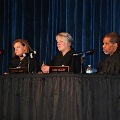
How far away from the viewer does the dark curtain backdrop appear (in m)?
6.23

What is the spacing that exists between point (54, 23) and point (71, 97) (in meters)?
3.11

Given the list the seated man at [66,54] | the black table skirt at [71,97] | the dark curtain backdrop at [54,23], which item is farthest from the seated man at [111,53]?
the dark curtain backdrop at [54,23]

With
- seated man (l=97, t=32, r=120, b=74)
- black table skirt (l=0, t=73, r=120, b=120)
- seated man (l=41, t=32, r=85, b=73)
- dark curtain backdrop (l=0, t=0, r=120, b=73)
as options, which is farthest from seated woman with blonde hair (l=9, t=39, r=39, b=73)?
black table skirt (l=0, t=73, r=120, b=120)

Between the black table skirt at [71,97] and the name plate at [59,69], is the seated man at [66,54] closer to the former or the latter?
the name plate at [59,69]

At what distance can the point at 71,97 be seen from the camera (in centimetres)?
399

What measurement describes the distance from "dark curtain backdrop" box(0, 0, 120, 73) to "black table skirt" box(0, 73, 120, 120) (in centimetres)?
213

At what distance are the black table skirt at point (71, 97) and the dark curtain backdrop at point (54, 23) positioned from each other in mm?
2126

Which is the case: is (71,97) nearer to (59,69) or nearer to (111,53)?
(59,69)

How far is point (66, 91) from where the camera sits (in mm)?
4031

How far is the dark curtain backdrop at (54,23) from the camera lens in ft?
20.4

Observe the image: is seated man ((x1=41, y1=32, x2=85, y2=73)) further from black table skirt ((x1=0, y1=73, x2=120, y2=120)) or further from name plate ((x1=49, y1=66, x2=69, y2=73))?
black table skirt ((x1=0, y1=73, x2=120, y2=120))

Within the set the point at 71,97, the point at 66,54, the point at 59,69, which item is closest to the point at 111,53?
the point at 66,54

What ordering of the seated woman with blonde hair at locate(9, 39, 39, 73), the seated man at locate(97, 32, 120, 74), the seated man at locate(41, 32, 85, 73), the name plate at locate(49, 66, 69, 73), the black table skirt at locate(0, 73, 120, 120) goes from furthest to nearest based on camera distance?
the seated woman with blonde hair at locate(9, 39, 39, 73)
the seated man at locate(41, 32, 85, 73)
the seated man at locate(97, 32, 120, 74)
the name plate at locate(49, 66, 69, 73)
the black table skirt at locate(0, 73, 120, 120)

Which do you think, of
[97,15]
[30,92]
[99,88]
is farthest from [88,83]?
[97,15]
